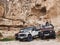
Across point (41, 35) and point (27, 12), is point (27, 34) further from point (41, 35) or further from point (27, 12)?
point (27, 12)

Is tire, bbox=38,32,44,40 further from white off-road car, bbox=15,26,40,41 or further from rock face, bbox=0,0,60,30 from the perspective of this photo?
rock face, bbox=0,0,60,30

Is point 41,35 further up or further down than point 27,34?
further down

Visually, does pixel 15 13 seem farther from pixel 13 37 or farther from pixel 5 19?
pixel 13 37

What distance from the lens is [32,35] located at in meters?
28.1

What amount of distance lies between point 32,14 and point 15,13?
8.32 ft

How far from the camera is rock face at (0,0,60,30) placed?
3516cm

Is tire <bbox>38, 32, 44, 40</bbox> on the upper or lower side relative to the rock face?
lower

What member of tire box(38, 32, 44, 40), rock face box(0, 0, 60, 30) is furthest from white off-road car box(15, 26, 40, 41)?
rock face box(0, 0, 60, 30)

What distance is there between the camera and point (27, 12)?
119 ft

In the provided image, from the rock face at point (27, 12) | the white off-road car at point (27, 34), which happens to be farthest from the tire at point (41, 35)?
the rock face at point (27, 12)

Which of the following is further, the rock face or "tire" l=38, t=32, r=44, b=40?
the rock face

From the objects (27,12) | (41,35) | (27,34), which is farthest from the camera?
(27,12)

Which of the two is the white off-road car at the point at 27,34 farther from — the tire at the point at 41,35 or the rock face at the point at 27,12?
the rock face at the point at 27,12

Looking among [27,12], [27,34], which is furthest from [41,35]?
[27,12]
